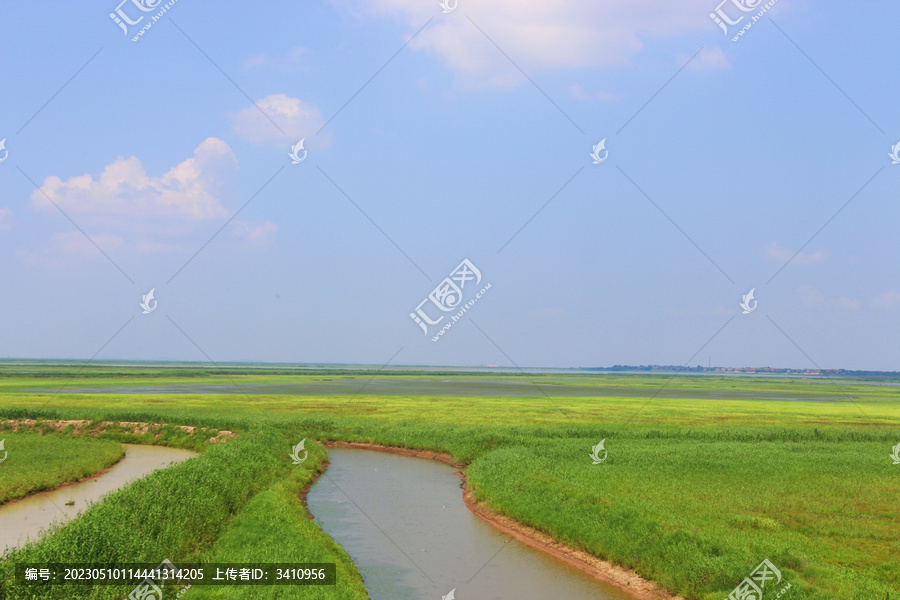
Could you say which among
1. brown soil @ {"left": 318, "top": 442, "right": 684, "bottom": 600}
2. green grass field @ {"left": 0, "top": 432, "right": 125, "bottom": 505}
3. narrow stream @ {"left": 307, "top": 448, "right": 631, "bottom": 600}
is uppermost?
brown soil @ {"left": 318, "top": 442, "right": 684, "bottom": 600}

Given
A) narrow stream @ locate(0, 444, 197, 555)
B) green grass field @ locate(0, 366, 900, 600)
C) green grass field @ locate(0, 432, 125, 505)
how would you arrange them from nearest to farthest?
green grass field @ locate(0, 366, 900, 600) < narrow stream @ locate(0, 444, 197, 555) < green grass field @ locate(0, 432, 125, 505)

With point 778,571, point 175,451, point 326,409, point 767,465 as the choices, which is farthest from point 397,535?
point 326,409

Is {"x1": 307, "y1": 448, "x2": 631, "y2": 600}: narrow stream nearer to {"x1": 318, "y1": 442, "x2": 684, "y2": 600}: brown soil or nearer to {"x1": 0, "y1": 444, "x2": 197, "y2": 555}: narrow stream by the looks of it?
{"x1": 318, "y1": 442, "x2": 684, "y2": 600}: brown soil

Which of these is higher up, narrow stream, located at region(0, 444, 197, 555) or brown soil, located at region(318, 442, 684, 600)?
brown soil, located at region(318, 442, 684, 600)

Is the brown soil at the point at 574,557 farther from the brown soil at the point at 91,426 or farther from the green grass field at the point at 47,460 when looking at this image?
the brown soil at the point at 91,426

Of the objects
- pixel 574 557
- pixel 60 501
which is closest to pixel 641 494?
pixel 574 557

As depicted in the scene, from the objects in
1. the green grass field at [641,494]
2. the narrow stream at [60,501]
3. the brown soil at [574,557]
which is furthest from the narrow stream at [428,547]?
the narrow stream at [60,501]

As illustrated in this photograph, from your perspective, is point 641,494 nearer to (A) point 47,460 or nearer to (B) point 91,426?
(A) point 47,460

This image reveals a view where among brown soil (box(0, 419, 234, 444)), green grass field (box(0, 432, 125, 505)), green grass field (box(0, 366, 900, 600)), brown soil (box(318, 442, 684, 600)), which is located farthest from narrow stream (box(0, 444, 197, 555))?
brown soil (box(318, 442, 684, 600))

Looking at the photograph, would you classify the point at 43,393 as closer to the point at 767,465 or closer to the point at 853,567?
the point at 767,465
